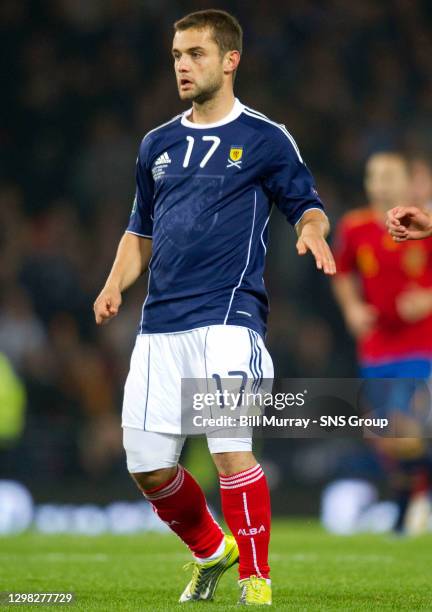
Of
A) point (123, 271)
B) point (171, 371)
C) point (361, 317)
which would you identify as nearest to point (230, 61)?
point (123, 271)

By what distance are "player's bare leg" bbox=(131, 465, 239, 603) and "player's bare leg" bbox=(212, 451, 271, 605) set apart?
13.8 inches

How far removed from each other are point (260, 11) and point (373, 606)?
429 inches

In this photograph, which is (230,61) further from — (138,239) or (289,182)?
(138,239)

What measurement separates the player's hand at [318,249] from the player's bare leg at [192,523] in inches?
39.3

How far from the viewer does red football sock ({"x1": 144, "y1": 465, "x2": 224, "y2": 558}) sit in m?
4.84

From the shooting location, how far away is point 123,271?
16.7 ft

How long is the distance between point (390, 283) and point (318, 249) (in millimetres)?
4272

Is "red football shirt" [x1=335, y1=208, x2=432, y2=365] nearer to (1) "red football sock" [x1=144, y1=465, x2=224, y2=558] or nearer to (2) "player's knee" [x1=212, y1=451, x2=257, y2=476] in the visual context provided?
(1) "red football sock" [x1=144, y1=465, x2=224, y2=558]

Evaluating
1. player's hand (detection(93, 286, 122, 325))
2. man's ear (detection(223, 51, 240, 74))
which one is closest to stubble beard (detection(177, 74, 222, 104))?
man's ear (detection(223, 51, 240, 74))

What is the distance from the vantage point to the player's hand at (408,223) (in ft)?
14.8

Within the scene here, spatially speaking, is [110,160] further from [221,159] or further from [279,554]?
[221,159]

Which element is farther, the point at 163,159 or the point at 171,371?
the point at 163,159

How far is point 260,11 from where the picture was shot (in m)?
14.5

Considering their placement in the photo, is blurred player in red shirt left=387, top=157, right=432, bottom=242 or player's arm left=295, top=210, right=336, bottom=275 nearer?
player's arm left=295, top=210, right=336, bottom=275
